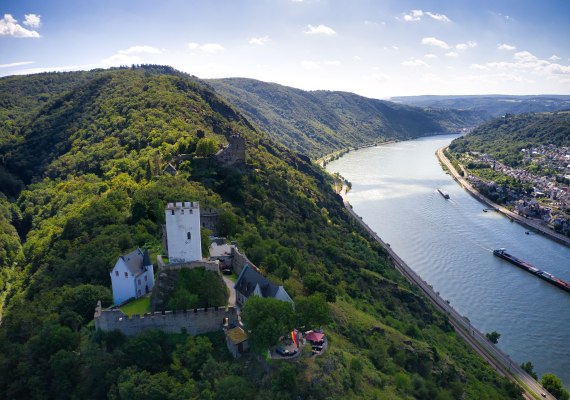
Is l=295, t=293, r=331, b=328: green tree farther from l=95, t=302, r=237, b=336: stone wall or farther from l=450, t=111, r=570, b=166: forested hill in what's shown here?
l=450, t=111, r=570, b=166: forested hill

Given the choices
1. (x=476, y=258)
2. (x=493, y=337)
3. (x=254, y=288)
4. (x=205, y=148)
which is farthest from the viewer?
(x=476, y=258)

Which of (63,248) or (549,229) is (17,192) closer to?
(63,248)

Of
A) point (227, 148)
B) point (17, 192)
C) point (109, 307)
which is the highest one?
point (227, 148)

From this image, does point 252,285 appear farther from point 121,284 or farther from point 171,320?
point 121,284

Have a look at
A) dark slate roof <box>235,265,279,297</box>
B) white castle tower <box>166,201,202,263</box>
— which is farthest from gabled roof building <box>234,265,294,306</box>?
white castle tower <box>166,201,202,263</box>

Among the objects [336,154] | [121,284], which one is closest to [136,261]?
[121,284]

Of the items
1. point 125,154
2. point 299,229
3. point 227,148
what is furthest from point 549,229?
point 125,154
